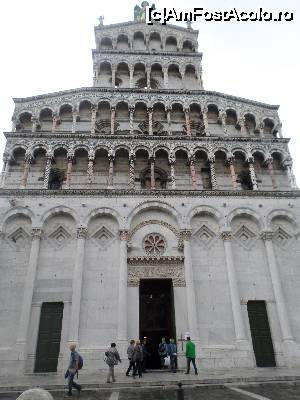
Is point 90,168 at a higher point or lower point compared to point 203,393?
higher

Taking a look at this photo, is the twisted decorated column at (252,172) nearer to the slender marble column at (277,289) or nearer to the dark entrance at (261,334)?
the slender marble column at (277,289)

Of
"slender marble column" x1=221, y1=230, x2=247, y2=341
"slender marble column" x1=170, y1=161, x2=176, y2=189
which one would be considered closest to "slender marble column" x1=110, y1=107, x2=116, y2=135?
"slender marble column" x1=170, y1=161, x2=176, y2=189

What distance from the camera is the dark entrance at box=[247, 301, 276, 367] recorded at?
1847 cm

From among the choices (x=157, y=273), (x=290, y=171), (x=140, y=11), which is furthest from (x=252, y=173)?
(x=140, y=11)

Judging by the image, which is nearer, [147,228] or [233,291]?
[233,291]

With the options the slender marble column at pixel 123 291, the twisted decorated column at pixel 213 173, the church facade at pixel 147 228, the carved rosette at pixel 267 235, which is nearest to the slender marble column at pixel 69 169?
the church facade at pixel 147 228

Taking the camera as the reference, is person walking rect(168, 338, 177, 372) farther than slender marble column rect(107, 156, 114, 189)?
No

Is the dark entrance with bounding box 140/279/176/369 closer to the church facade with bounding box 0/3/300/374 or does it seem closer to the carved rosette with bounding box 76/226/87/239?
the church facade with bounding box 0/3/300/374

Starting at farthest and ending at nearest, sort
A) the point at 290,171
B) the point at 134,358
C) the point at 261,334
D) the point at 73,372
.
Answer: the point at 290,171 < the point at 261,334 < the point at 134,358 < the point at 73,372

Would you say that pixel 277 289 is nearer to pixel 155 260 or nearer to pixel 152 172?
pixel 155 260

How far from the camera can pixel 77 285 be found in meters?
18.8

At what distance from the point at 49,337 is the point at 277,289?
12.8 meters

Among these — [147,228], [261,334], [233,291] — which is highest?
[147,228]

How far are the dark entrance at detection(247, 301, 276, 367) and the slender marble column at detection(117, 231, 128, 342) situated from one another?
704cm
